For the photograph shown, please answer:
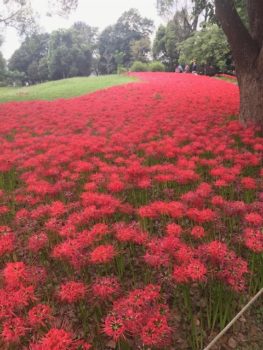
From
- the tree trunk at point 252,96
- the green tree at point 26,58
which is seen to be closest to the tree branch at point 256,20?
the tree trunk at point 252,96

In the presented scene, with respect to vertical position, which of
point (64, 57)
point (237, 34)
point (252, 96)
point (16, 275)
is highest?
point (64, 57)

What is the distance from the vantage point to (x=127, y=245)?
4.61 meters

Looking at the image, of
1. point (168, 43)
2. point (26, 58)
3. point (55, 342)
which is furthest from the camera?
point (26, 58)

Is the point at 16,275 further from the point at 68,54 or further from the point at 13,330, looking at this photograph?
the point at 68,54

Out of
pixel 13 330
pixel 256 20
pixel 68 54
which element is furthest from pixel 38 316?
pixel 68 54

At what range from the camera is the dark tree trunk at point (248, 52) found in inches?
365

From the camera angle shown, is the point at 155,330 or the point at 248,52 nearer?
the point at 155,330

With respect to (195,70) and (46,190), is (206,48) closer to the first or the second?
(195,70)

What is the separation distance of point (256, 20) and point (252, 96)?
240 cm

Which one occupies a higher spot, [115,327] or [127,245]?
[115,327]

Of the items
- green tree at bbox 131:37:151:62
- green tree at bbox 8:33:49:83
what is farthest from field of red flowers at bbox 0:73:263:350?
green tree at bbox 8:33:49:83

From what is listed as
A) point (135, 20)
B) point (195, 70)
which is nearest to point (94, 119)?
point (195, 70)

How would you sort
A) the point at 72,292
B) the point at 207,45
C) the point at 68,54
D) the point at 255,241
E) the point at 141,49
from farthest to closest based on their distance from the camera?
the point at 141,49, the point at 68,54, the point at 207,45, the point at 255,241, the point at 72,292

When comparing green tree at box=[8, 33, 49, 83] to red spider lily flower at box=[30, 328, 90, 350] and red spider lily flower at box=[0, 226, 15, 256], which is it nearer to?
red spider lily flower at box=[0, 226, 15, 256]
